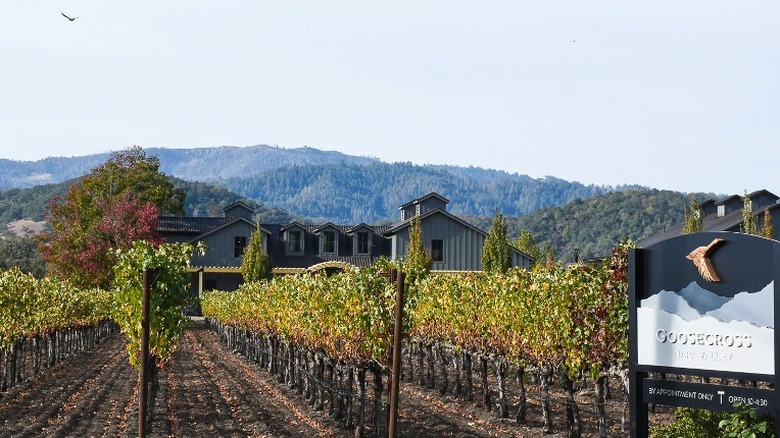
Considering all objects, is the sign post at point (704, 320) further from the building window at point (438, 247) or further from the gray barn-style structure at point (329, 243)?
the building window at point (438, 247)

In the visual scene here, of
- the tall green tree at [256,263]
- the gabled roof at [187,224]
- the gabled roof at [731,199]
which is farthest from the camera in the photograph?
the gabled roof at [187,224]

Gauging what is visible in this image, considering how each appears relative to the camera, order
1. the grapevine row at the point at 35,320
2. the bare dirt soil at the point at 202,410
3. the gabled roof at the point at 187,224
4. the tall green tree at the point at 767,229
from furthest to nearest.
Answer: the gabled roof at the point at 187,224, the tall green tree at the point at 767,229, the grapevine row at the point at 35,320, the bare dirt soil at the point at 202,410

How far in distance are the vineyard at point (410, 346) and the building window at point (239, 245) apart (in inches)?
1405

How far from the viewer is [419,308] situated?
101 ft

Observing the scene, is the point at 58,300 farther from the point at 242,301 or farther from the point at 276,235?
the point at 276,235

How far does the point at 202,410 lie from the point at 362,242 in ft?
165

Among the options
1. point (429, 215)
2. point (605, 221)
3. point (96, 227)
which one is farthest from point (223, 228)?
point (605, 221)

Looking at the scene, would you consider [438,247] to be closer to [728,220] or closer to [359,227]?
[359,227]

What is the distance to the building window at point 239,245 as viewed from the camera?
2889 inches

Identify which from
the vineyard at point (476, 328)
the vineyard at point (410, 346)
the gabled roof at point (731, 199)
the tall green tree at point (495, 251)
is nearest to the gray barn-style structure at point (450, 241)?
the tall green tree at point (495, 251)

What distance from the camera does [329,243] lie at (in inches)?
2987

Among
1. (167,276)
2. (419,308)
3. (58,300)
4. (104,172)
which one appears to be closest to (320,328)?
(167,276)

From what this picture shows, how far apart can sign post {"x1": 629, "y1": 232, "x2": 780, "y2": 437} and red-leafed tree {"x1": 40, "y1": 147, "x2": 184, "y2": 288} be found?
5077 cm

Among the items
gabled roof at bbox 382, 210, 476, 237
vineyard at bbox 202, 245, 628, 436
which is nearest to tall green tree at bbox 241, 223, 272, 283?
gabled roof at bbox 382, 210, 476, 237
